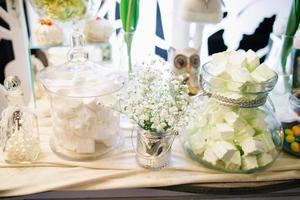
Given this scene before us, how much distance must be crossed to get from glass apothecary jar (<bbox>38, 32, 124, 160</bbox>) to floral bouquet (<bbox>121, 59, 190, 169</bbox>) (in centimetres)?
7

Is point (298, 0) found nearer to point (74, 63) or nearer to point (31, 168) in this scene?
point (74, 63)

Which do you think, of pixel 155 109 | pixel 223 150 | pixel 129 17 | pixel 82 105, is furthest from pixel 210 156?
pixel 129 17

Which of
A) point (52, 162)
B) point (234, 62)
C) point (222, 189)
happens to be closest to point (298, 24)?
point (234, 62)

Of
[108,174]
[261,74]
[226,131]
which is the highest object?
[261,74]

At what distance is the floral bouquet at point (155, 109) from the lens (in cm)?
67

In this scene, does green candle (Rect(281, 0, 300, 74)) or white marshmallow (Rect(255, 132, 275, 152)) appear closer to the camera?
white marshmallow (Rect(255, 132, 275, 152))

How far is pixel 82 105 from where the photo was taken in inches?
28.3

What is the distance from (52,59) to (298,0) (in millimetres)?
779

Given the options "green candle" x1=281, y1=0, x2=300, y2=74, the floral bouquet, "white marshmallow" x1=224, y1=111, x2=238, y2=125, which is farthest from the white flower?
"green candle" x1=281, y1=0, x2=300, y2=74

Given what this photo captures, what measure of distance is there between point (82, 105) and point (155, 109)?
0.57ft

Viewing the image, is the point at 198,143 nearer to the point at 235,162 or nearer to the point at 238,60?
the point at 235,162

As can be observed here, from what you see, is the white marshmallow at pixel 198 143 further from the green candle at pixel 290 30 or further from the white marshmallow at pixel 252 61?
the green candle at pixel 290 30

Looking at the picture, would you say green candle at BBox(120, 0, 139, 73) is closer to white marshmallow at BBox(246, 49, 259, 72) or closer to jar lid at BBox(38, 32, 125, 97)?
jar lid at BBox(38, 32, 125, 97)

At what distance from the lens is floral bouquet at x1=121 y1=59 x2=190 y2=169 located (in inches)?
26.5
